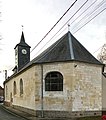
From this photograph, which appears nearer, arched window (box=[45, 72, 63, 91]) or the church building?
the church building

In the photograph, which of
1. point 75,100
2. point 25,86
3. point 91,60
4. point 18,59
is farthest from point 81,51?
point 18,59

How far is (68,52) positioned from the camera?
2195cm

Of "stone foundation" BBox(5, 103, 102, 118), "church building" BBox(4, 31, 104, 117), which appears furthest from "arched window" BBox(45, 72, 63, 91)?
"stone foundation" BBox(5, 103, 102, 118)

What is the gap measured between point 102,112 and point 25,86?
861cm

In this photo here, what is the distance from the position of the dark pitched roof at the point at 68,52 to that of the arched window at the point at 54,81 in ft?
4.26

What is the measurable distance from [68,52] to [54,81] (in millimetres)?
2785

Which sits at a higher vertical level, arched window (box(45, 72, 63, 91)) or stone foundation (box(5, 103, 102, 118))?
arched window (box(45, 72, 63, 91))

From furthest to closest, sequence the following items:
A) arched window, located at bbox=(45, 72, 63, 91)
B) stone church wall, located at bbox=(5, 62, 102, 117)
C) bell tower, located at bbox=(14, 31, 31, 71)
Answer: bell tower, located at bbox=(14, 31, 31, 71) → arched window, located at bbox=(45, 72, 63, 91) → stone church wall, located at bbox=(5, 62, 102, 117)

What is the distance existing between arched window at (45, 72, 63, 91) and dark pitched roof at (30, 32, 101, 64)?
Answer: 1299mm

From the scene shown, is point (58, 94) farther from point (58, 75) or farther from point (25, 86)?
point (25, 86)

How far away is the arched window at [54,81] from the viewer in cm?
2150

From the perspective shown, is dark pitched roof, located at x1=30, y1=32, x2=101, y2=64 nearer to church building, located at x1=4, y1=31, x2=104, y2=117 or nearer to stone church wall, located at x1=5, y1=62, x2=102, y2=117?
church building, located at x1=4, y1=31, x2=104, y2=117

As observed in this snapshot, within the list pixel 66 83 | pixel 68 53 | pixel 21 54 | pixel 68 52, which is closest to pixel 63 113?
pixel 66 83

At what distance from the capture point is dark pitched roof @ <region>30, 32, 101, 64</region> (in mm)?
21547
